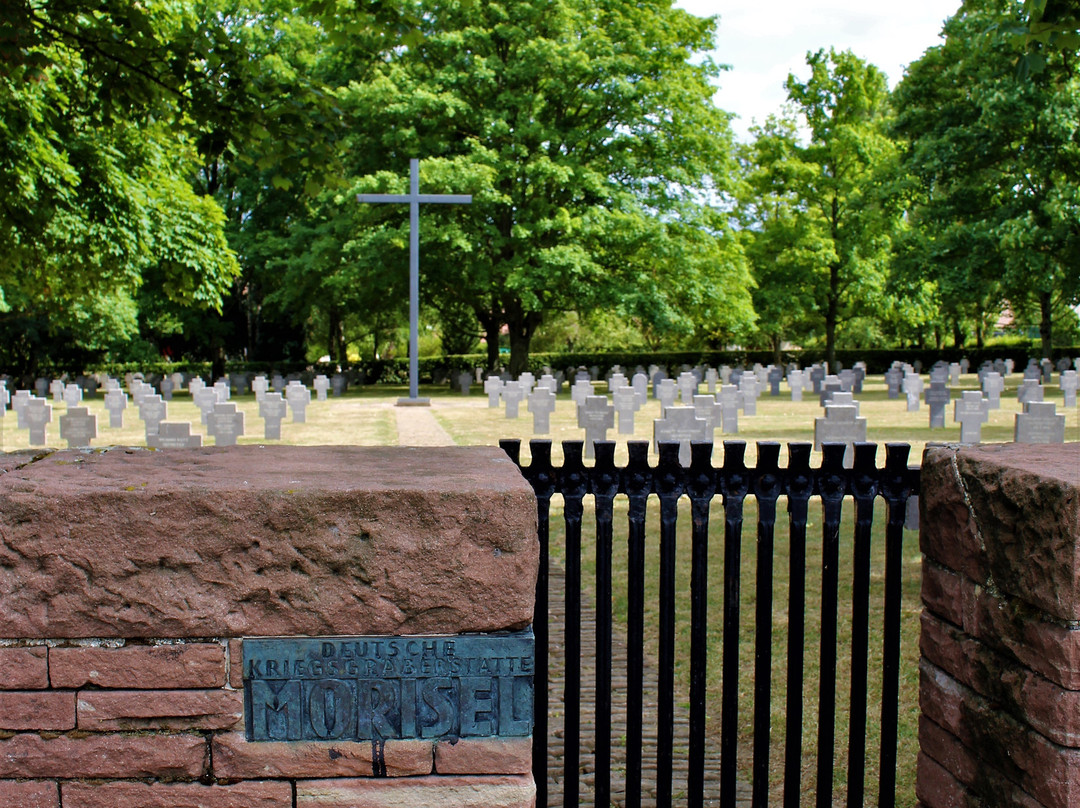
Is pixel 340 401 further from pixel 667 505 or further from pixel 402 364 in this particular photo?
pixel 667 505

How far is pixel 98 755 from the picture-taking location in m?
2.28

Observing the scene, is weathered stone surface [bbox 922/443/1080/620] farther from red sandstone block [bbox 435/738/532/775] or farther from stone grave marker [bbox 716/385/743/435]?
stone grave marker [bbox 716/385/743/435]

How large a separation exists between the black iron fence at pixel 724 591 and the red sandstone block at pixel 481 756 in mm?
482

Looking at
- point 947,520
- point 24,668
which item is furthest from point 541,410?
point 24,668

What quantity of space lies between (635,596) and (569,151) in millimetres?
29276

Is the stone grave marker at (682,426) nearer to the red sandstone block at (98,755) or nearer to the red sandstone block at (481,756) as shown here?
the red sandstone block at (481,756)

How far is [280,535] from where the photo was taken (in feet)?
7.24

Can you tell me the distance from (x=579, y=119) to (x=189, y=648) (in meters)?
30.1

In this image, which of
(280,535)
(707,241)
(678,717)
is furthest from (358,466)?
(707,241)

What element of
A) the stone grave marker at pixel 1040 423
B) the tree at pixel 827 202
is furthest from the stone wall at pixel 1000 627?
the tree at pixel 827 202

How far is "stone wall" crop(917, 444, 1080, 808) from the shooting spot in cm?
223

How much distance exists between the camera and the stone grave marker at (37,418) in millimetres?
15234

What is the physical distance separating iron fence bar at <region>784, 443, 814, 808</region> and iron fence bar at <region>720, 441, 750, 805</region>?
0.15 meters

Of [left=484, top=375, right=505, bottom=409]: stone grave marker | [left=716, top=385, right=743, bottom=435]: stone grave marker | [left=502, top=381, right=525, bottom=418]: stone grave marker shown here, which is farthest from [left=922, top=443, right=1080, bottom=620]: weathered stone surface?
[left=484, top=375, right=505, bottom=409]: stone grave marker
